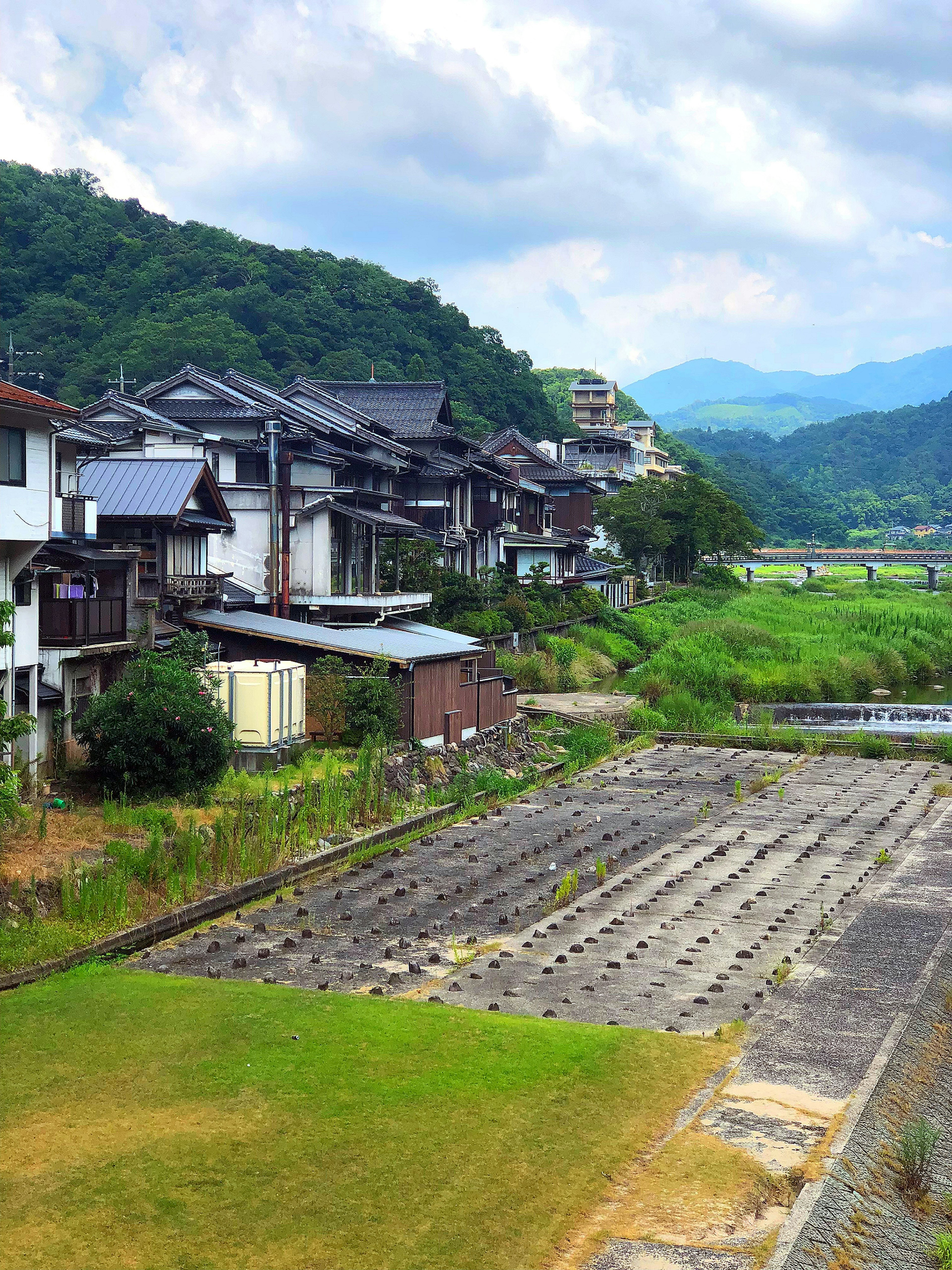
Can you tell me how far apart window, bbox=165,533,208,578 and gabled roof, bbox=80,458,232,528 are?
677 millimetres

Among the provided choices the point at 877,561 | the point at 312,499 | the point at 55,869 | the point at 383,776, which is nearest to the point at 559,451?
the point at 877,561

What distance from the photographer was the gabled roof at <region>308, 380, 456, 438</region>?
53812 mm

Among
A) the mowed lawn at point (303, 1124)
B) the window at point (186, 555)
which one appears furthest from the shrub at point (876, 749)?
the mowed lawn at point (303, 1124)

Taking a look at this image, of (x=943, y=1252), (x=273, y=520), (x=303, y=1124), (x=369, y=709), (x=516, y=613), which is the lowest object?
(x=943, y=1252)

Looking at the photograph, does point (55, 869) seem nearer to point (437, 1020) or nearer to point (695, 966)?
point (437, 1020)

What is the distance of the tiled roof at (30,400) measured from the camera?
805 inches

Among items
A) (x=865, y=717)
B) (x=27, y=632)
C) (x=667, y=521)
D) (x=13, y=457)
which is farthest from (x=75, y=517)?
(x=667, y=521)

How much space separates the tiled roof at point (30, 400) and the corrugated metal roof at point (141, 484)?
7.73m

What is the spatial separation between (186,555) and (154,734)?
11183 millimetres

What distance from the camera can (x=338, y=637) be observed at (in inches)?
1236

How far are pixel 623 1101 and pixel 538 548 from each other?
188 feet

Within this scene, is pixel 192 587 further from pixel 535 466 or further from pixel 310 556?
pixel 535 466

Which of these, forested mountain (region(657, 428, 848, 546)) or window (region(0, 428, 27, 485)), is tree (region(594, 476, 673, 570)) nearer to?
window (region(0, 428, 27, 485))

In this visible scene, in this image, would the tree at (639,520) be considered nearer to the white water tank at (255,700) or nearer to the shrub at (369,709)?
the shrub at (369,709)
